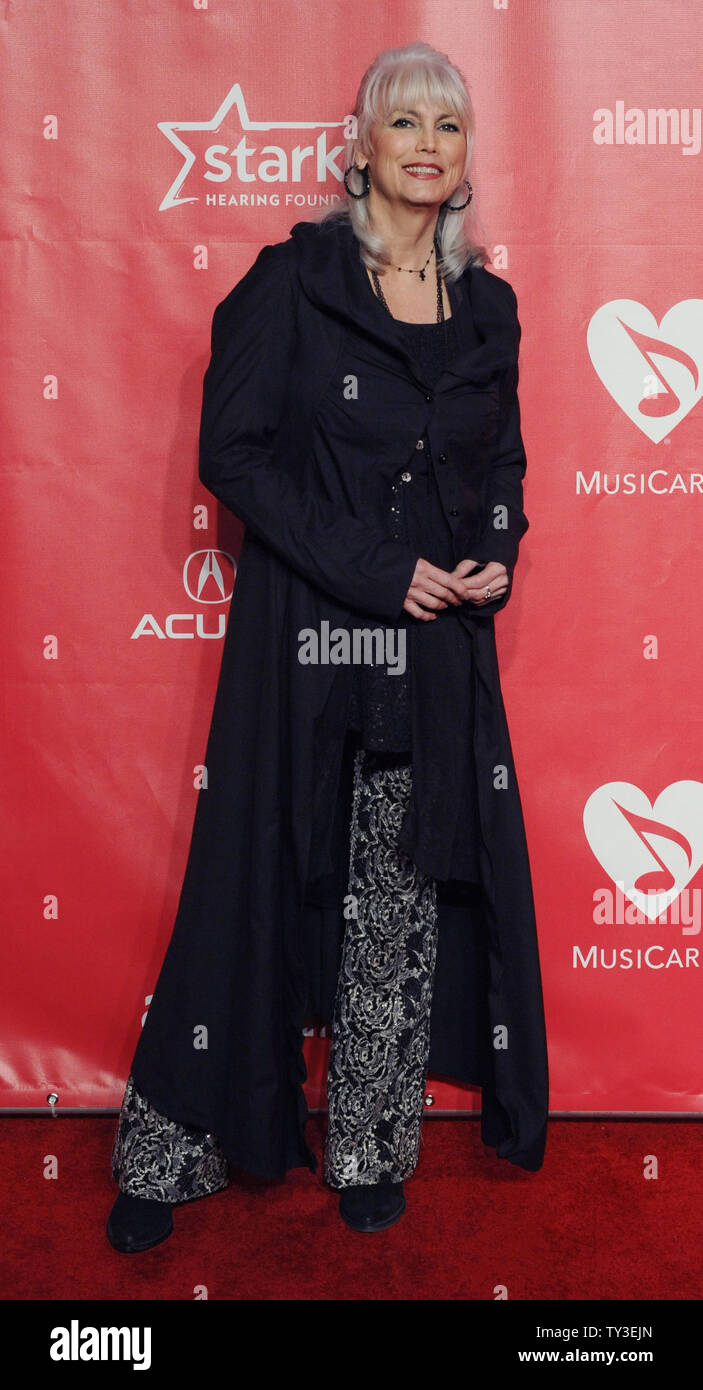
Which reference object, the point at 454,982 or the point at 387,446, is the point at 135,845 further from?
the point at 387,446

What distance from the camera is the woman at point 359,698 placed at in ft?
5.95

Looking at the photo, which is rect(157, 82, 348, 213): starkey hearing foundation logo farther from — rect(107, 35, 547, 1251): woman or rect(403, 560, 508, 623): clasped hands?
rect(403, 560, 508, 623): clasped hands

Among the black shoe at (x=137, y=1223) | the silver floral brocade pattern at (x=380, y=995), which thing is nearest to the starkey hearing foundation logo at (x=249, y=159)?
the silver floral brocade pattern at (x=380, y=995)

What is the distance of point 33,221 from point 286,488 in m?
0.81

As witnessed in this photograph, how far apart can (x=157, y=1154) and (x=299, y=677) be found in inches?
32.3

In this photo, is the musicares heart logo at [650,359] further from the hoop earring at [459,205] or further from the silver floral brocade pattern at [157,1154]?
the silver floral brocade pattern at [157,1154]

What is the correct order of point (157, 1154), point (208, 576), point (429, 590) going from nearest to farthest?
point (429, 590) → point (157, 1154) → point (208, 576)

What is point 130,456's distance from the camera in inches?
88.6

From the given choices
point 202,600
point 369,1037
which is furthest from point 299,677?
point 369,1037

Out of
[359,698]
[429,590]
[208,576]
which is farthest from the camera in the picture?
[208,576]

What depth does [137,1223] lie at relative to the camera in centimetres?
196

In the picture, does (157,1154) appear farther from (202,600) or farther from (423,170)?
(423,170)

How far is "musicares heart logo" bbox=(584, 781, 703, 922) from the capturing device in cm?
235

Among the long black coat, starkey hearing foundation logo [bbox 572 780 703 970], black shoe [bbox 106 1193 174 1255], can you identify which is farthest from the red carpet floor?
starkey hearing foundation logo [bbox 572 780 703 970]
